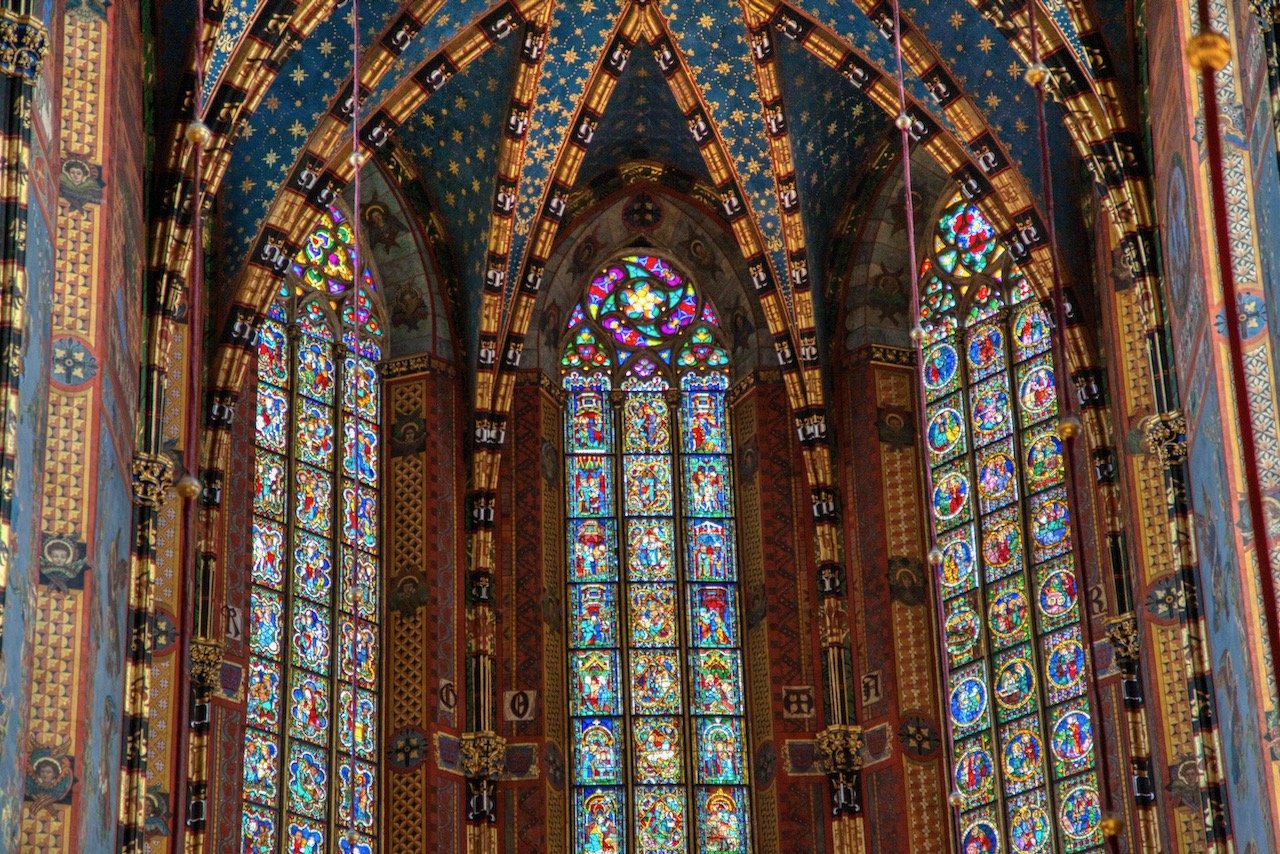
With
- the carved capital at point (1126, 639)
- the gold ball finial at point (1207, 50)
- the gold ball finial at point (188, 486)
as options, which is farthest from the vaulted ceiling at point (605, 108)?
the gold ball finial at point (1207, 50)

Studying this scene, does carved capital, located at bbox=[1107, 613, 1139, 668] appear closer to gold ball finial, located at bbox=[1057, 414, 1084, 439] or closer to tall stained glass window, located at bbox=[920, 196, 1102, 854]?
tall stained glass window, located at bbox=[920, 196, 1102, 854]

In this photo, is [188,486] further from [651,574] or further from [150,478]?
[651,574]

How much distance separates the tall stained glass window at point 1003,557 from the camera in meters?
21.6

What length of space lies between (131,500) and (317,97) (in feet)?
14.7

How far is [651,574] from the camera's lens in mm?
23734

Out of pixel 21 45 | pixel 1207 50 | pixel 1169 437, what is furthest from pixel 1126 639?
pixel 1207 50

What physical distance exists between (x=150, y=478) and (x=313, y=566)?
142 inches

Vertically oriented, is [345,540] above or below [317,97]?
below

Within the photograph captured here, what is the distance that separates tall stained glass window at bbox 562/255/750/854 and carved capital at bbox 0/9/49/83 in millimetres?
9433

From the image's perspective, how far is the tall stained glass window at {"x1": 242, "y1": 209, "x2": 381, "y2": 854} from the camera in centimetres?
2153

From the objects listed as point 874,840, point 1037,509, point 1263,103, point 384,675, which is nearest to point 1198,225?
point 1263,103

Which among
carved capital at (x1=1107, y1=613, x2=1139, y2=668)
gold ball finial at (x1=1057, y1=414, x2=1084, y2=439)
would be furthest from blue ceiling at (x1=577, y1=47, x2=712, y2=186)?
gold ball finial at (x1=1057, y1=414, x2=1084, y2=439)

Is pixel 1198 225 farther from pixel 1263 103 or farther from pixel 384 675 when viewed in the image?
pixel 384 675

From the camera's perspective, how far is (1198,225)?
17547 millimetres
